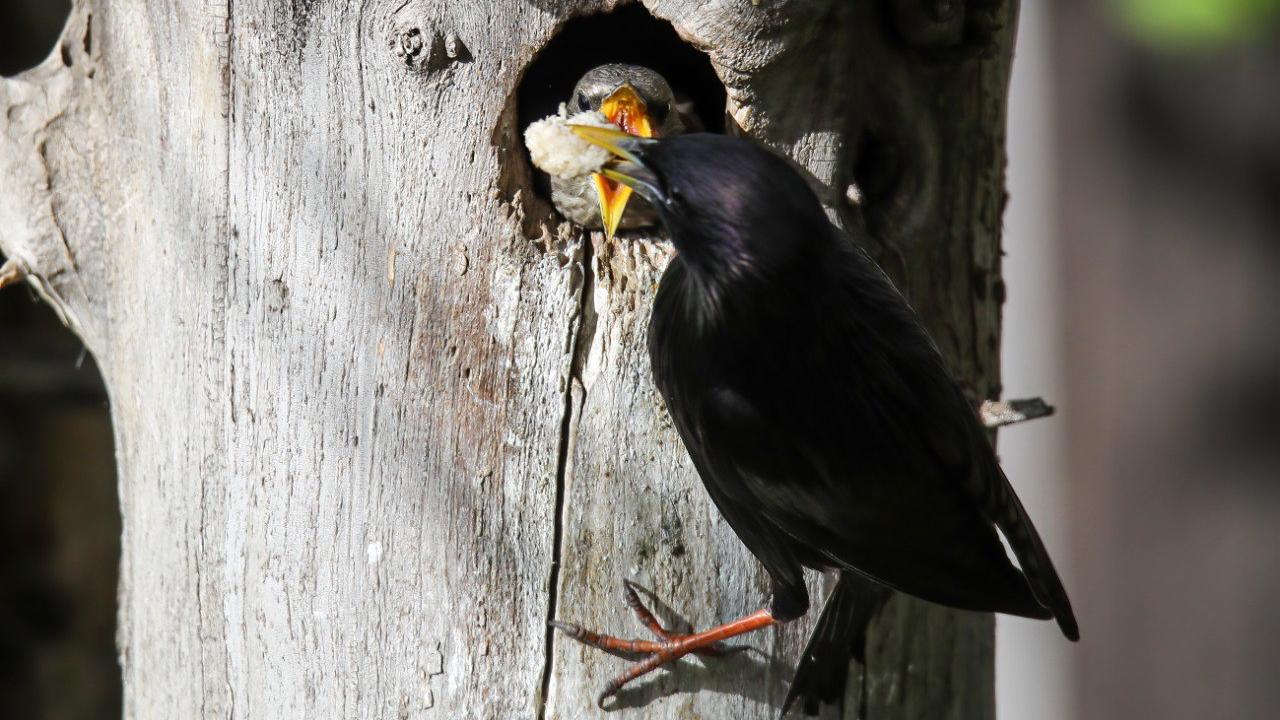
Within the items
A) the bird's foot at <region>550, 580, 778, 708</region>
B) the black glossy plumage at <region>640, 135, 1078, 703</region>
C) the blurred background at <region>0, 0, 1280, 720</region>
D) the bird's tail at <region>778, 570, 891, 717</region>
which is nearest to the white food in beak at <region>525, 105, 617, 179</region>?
the black glossy plumage at <region>640, 135, 1078, 703</region>

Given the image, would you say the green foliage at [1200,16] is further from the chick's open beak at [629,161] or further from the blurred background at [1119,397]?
the blurred background at [1119,397]

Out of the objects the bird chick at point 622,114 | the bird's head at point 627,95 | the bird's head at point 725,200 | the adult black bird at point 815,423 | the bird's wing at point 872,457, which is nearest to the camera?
the bird's head at point 725,200

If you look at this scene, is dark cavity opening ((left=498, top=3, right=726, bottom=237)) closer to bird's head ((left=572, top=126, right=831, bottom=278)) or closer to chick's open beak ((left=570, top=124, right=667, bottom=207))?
chick's open beak ((left=570, top=124, right=667, bottom=207))

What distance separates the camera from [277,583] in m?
2.23

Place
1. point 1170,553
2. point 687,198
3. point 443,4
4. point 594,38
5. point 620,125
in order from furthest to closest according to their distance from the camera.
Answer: point 1170,553, point 594,38, point 620,125, point 443,4, point 687,198

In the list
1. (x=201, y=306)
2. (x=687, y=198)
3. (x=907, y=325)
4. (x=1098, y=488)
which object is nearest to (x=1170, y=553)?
(x=1098, y=488)

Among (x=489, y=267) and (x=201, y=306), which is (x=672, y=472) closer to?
(x=489, y=267)

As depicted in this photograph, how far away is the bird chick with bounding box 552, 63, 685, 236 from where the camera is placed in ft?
7.52

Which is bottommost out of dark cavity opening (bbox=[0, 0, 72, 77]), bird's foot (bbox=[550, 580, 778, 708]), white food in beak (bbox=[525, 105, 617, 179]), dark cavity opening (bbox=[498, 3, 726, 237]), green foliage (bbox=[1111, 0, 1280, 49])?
bird's foot (bbox=[550, 580, 778, 708])

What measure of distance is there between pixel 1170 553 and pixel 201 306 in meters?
2.67

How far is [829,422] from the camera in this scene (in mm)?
1964

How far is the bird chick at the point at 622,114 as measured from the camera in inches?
90.3

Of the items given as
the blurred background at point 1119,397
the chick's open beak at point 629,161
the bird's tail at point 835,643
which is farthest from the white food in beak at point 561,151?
the blurred background at point 1119,397

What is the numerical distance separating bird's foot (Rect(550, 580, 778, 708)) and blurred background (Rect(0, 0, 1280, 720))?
72.9 inches
